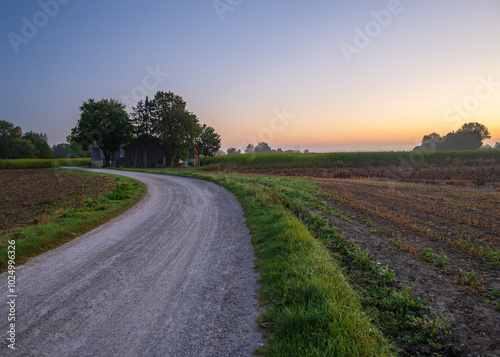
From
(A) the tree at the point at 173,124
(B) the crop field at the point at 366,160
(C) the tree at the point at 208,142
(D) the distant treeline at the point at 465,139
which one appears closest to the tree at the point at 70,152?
(C) the tree at the point at 208,142

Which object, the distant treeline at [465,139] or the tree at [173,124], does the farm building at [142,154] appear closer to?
the tree at [173,124]

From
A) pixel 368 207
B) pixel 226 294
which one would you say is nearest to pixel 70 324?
pixel 226 294

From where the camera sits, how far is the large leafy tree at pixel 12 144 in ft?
218

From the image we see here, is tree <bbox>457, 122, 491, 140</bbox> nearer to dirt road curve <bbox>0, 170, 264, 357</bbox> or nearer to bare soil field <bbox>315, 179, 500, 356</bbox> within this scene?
bare soil field <bbox>315, 179, 500, 356</bbox>

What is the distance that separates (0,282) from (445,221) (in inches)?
525

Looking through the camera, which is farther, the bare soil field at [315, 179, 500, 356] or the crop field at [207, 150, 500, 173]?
the crop field at [207, 150, 500, 173]

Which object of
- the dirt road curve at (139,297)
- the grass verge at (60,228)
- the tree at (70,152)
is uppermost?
the tree at (70,152)

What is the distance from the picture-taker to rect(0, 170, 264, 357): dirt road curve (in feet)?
11.5

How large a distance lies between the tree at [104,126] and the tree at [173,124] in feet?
18.0

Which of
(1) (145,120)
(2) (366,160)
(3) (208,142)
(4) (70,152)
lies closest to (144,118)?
(1) (145,120)

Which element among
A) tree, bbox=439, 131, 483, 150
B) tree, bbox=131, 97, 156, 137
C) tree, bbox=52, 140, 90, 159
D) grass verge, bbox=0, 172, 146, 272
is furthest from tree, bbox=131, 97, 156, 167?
tree, bbox=439, 131, 483, 150

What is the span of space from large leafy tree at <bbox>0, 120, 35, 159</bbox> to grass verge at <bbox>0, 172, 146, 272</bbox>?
7546 cm

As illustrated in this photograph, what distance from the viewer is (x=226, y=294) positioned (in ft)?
15.7

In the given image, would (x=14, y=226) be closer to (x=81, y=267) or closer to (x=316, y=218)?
(x=81, y=267)
